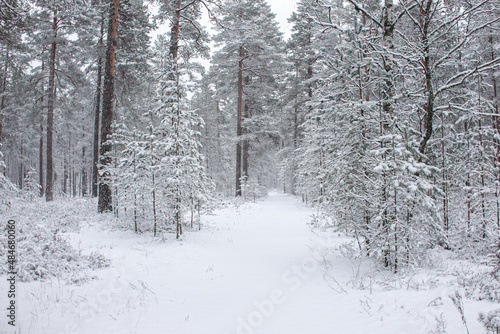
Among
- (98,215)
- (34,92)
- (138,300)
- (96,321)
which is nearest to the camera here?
(96,321)

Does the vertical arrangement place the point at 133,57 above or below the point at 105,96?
above

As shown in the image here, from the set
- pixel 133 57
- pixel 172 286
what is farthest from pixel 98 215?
pixel 133 57

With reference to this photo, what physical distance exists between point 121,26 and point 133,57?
66.5 inches

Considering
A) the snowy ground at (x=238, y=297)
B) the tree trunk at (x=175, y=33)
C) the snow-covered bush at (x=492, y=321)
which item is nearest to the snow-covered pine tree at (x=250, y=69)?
the tree trunk at (x=175, y=33)

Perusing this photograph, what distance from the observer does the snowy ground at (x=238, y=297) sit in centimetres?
379

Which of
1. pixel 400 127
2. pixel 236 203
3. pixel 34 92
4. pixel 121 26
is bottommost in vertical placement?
pixel 236 203

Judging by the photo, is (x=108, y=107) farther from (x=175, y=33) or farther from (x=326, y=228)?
(x=326, y=228)

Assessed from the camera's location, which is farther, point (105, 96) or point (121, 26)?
point (121, 26)

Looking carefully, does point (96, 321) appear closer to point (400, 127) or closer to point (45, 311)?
point (45, 311)

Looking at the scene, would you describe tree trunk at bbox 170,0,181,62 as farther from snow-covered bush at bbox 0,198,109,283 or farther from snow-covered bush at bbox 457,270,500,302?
snow-covered bush at bbox 457,270,500,302

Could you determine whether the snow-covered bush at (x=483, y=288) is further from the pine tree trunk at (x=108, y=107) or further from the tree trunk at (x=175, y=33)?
the tree trunk at (x=175, y=33)

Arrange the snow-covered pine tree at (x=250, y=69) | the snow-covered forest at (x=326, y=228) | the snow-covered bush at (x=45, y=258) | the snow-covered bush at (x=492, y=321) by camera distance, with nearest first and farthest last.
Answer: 1. the snow-covered bush at (x=492, y=321)
2. the snow-covered forest at (x=326, y=228)
3. the snow-covered bush at (x=45, y=258)
4. the snow-covered pine tree at (x=250, y=69)

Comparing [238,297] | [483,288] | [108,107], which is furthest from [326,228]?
[108,107]

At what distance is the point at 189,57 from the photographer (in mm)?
15055
